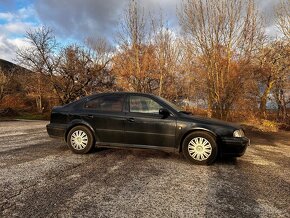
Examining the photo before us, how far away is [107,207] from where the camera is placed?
3525mm

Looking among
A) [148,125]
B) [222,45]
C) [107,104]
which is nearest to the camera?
[148,125]

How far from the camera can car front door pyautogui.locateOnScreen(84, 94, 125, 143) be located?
21.7 ft

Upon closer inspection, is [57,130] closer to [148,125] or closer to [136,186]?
[148,125]

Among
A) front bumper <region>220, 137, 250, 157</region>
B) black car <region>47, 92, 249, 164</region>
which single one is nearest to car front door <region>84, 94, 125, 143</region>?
black car <region>47, 92, 249, 164</region>

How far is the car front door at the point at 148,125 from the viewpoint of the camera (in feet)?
20.6

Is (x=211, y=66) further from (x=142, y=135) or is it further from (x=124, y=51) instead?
(x=142, y=135)

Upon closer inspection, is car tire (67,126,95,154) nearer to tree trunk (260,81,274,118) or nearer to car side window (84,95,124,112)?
car side window (84,95,124,112)

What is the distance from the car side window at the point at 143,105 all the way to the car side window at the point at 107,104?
30cm

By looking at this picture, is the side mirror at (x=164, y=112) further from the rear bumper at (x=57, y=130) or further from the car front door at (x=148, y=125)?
the rear bumper at (x=57, y=130)

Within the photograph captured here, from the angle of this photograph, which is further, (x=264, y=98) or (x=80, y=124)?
(x=264, y=98)

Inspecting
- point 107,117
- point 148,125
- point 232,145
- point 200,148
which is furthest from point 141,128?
point 232,145

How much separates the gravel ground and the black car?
348mm

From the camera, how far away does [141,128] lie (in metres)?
6.42

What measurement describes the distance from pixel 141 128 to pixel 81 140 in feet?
5.10
